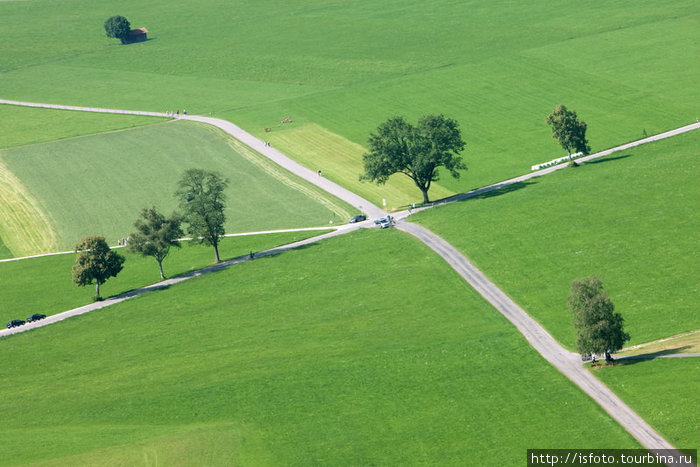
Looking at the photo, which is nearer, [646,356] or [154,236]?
[646,356]

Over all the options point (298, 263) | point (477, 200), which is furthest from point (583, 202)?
point (298, 263)

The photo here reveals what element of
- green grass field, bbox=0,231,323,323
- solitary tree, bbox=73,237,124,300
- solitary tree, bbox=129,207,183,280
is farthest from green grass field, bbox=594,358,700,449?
solitary tree, bbox=73,237,124,300

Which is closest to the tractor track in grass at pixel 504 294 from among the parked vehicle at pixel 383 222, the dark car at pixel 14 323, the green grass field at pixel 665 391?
the green grass field at pixel 665 391

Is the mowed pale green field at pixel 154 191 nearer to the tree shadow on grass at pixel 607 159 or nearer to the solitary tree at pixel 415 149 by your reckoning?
the solitary tree at pixel 415 149

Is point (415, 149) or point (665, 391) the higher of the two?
point (415, 149)

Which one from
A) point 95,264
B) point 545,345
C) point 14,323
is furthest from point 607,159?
point 14,323

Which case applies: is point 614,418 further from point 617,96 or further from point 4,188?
point 4,188

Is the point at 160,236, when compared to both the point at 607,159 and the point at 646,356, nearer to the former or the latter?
the point at 646,356
